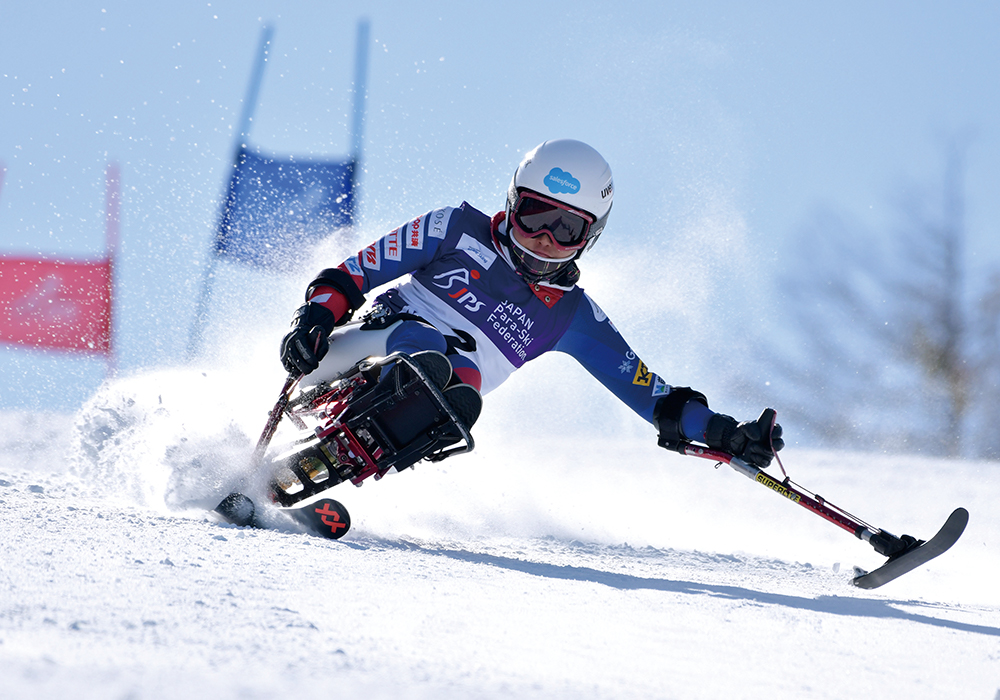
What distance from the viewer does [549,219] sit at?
12.7ft

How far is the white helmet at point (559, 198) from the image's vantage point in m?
3.87

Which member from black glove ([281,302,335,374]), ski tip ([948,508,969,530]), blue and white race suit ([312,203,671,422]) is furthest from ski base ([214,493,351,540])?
ski tip ([948,508,969,530])

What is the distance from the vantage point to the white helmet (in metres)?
3.87

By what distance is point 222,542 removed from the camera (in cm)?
248

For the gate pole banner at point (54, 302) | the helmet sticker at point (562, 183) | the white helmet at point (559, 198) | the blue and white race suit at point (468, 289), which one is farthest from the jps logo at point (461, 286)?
the gate pole banner at point (54, 302)

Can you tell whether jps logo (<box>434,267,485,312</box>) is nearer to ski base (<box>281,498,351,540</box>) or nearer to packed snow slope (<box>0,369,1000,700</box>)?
packed snow slope (<box>0,369,1000,700</box>)

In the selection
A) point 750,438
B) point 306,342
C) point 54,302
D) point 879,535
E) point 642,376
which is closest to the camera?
point 306,342

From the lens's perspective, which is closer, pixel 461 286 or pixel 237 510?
pixel 237 510

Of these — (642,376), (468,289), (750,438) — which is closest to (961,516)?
(750,438)

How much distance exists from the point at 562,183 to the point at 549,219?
0.55 ft

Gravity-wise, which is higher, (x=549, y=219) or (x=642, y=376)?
(x=549, y=219)

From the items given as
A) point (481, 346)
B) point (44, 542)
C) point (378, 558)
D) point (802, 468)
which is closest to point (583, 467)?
point (802, 468)

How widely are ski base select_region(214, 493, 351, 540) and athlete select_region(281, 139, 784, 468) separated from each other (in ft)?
2.07

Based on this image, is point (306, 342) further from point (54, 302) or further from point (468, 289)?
point (54, 302)
